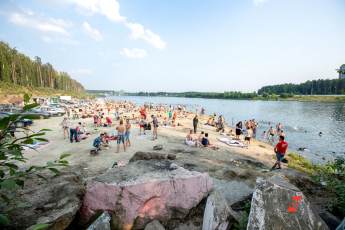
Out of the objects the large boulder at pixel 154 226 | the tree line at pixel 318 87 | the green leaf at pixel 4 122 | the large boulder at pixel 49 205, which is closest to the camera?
the green leaf at pixel 4 122

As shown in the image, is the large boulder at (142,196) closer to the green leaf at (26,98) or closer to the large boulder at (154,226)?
the large boulder at (154,226)

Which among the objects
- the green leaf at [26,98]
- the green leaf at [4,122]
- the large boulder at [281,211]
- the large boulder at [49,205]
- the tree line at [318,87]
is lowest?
the large boulder at [49,205]

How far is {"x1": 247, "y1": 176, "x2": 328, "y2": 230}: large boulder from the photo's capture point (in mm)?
4309

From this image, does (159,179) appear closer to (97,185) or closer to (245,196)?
(97,185)

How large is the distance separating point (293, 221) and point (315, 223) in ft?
1.49

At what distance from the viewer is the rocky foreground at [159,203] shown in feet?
14.6

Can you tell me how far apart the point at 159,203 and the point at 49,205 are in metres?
2.44

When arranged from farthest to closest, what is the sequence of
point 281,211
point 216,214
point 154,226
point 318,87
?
point 318,87 < point 154,226 < point 216,214 < point 281,211

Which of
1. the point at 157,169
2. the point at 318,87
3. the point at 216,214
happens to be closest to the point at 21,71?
the point at 157,169

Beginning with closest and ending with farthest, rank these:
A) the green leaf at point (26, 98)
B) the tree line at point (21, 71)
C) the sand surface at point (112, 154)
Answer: the green leaf at point (26, 98) → the sand surface at point (112, 154) → the tree line at point (21, 71)

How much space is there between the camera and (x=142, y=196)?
5637 millimetres

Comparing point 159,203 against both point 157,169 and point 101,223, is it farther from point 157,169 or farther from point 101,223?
point 101,223

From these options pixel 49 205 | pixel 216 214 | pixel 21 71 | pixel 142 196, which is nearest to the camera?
pixel 216 214

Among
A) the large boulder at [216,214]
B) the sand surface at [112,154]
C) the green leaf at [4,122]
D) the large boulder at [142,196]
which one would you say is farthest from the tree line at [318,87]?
the green leaf at [4,122]
